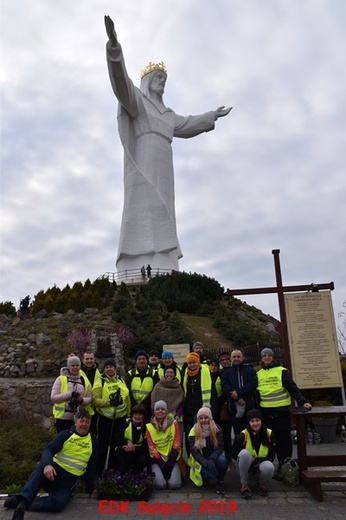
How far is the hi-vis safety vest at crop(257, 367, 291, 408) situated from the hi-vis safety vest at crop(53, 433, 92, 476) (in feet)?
6.88

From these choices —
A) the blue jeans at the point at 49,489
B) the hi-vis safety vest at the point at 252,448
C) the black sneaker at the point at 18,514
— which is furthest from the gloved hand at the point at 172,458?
the black sneaker at the point at 18,514

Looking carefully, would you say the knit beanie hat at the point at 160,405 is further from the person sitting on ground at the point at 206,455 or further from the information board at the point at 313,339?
the information board at the point at 313,339

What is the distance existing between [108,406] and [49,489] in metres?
1.15

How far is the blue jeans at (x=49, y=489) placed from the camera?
3.94 m

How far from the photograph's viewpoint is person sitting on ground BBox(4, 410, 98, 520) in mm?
4035

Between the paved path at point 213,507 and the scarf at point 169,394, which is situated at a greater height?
the scarf at point 169,394

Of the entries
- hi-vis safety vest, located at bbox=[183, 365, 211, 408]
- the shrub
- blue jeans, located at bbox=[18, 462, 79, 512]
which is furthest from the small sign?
blue jeans, located at bbox=[18, 462, 79, 512]

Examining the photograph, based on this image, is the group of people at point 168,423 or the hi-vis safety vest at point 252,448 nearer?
the group of people at point 168,423

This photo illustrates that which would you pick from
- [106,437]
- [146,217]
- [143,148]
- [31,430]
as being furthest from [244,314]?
[106,437]

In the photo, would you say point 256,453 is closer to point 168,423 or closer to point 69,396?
point 168,423

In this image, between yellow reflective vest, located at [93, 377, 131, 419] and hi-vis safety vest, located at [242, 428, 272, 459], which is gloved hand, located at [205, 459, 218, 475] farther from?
yellow reflective vest, located at [93, 377, 131, 419]

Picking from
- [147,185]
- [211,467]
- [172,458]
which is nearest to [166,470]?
[172,458]

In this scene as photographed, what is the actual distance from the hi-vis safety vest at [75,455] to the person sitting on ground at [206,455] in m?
1.15

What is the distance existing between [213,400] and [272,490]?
3.99 ft
